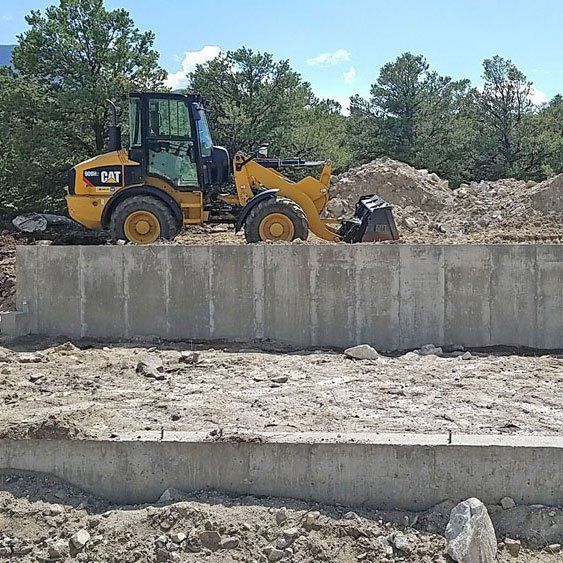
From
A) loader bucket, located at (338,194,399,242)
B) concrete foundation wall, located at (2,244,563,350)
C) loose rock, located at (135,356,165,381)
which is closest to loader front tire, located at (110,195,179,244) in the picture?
concrete foundation wall, located at (2,244,563,350)

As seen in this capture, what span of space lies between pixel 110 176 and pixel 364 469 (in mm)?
7546

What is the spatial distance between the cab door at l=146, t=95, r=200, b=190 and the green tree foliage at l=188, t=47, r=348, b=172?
10.0m

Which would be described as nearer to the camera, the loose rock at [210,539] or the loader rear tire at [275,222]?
the loose rock at [210,539]

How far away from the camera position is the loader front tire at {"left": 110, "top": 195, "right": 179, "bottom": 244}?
36.9 feet

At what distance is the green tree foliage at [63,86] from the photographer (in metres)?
18.4

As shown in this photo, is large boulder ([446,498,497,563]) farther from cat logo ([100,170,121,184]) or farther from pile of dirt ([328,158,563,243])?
pile of dirt ([328,158,563,243])

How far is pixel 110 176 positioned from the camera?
1142cm

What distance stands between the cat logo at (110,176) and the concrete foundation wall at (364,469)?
6703mm

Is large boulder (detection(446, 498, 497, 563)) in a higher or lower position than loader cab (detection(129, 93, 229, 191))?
lower

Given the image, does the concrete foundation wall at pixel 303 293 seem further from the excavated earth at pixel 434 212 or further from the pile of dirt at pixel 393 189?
the pile of dirt at pixel 393 189

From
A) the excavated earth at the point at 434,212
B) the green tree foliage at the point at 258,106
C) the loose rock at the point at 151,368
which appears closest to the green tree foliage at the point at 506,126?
the green tree foliage at the point at 258,106

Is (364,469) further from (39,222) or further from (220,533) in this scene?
(39,222)

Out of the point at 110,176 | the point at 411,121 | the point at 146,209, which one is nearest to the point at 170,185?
the point at 146,209

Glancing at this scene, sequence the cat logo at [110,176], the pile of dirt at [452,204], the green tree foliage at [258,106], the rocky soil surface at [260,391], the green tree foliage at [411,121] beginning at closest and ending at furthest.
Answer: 1. the rocky soil surface at [260,391]
2. the cat logo at [110,176]
3. the pile of dirt at [452,204]
4. the green tree foliage at [258,106]
5. the green tree foliage at [411,121]
